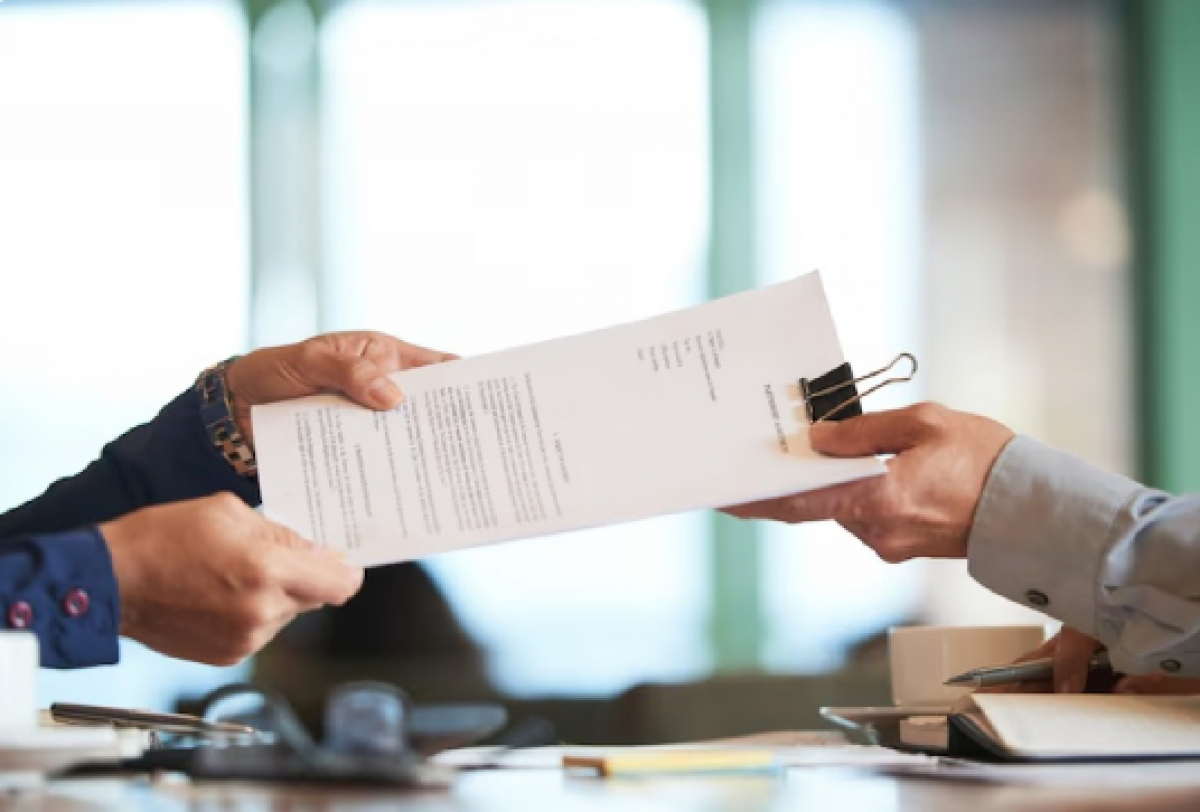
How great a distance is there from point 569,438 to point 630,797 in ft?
1.36

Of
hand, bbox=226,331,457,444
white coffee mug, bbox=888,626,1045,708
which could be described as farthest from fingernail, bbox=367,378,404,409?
white coffee mug, bbox=888,626,1045,708

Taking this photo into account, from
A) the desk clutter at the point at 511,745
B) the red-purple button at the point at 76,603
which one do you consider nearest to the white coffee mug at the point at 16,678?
the desk clutter at the point at 511,745

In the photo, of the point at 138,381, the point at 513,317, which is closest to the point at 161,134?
the point at 138,381

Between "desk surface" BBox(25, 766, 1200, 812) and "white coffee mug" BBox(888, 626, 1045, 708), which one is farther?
"white coffee mug" BBox(888, 626, 1045, 708)

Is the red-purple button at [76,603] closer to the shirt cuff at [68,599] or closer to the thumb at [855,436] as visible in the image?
the shirt cuff at [68,599]

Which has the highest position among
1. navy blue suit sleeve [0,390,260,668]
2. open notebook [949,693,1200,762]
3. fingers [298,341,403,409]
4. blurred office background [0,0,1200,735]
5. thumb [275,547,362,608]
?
blurred office background [0,0,1200,735]

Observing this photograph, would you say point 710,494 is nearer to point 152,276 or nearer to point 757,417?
point 757,417

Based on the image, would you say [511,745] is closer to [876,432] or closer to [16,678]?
[876,432]

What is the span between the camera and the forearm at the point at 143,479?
168 cm

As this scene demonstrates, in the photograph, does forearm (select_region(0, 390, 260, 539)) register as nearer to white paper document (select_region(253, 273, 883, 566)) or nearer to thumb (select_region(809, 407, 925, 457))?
white paper document (select_region(253, 273, 883, 566))

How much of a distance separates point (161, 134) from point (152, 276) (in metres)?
0.39

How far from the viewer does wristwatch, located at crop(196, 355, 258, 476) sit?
1653mm

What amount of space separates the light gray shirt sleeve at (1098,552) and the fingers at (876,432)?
71 millimetres

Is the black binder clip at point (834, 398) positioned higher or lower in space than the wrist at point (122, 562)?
higher
